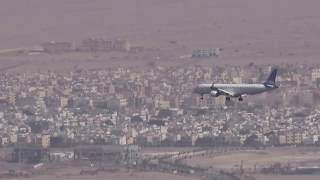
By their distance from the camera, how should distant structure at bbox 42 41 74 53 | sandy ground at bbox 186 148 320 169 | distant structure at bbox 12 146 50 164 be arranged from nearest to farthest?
sandy ground at bbox 186 148 320 169 < distant structure at bbox 12 146 50 164 < distant structure at bbox 42 41 74 53

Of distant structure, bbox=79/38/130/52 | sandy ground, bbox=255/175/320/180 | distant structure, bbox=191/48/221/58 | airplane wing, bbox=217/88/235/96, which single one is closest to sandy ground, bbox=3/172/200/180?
sandy ground, bbox=255/175/320/180

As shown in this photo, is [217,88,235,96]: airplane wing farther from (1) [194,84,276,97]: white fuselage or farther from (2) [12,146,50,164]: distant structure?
(2) [12,146,50,164]: distant structure

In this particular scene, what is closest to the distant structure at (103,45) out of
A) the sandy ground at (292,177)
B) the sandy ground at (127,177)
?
the sandy ground at (127,177)

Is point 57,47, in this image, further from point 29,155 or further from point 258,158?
point 258,158

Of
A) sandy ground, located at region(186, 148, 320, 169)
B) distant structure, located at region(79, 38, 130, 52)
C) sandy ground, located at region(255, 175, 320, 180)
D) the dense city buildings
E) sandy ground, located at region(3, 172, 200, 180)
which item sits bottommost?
sandy ground, located at region(255, 175, 320, 180)

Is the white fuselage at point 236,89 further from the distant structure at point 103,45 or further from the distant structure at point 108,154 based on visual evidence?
the distant structure at point 103,45

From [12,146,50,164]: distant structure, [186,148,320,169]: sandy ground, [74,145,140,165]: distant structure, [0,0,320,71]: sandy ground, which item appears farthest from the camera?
[0,0,320,71]: sandy ground

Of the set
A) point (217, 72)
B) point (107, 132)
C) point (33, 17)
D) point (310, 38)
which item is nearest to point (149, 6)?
point (33, 17)

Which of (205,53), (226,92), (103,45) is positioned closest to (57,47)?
(103,45)
